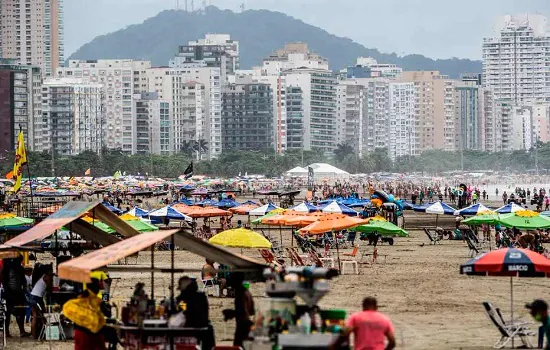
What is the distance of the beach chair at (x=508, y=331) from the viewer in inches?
674

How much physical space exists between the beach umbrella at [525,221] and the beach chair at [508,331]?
57.7 feet

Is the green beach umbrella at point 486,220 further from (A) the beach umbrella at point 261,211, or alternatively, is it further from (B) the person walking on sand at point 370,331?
(B) the person walking on sand at point 370,331

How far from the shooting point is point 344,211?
145 feet

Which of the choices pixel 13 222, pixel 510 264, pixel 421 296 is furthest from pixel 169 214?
pixel 510 264

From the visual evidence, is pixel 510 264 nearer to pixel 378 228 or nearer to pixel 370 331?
pixel 370 331

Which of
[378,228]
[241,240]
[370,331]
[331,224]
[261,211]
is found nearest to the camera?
[370,331]

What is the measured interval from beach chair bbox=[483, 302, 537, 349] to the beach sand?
0.28 meters

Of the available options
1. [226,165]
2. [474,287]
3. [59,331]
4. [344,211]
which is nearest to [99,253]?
[59,331]

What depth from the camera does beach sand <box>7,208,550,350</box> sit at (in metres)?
18.5

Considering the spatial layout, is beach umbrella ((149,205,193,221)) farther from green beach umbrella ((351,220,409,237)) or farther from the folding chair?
the folding chair

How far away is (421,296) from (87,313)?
36.8 feet

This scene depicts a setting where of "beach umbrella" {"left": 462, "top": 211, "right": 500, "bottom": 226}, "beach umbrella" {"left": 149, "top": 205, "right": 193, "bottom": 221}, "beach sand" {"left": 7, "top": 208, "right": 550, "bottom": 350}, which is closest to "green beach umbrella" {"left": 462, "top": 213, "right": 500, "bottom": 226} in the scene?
"beach umbrella" {"left": 462, "top": 211, "right": 500, "bottom": 226}

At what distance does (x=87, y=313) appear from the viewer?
48.2 feet

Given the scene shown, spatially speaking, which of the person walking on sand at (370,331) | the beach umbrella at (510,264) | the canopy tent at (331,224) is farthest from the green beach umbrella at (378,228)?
the person walking on sand at (370,331)
